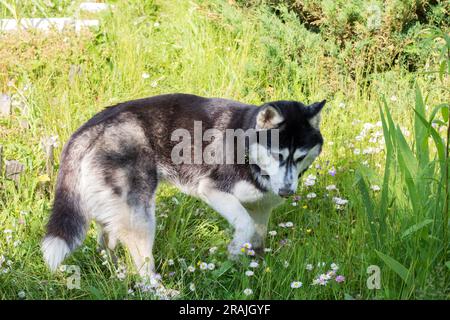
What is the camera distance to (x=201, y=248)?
181 inches

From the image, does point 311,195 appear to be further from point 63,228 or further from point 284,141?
point 63,228

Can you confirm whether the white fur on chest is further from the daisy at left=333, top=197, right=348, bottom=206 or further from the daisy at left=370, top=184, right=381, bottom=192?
the daisy at left=370, top=184, right=381, bottom=192

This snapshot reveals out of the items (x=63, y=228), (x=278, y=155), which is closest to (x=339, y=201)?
(x=278, y=155)

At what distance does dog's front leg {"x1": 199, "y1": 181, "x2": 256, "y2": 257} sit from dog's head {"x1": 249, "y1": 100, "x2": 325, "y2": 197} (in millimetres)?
250

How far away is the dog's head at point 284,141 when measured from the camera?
167 inches

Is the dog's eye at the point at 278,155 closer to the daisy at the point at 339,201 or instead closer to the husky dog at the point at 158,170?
the husky dog at the point at 158,170

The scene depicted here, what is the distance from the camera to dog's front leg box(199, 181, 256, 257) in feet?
14.1

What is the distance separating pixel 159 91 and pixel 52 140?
56.1 inches

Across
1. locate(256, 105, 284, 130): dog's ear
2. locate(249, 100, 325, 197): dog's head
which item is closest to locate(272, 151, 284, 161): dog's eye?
locate(249, 100, 325, 197): dog's head

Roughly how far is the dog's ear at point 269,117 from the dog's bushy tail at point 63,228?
1296 mm

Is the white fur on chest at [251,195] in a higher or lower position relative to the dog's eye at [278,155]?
lower

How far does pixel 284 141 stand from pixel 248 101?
2024 mm

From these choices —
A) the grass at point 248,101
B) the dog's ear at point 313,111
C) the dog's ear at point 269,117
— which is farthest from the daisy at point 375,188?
the dog's ear at point 269,117
